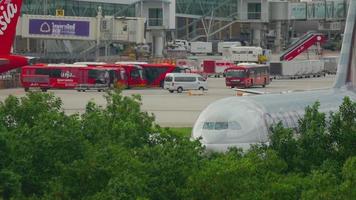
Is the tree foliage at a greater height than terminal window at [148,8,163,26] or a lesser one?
lesser

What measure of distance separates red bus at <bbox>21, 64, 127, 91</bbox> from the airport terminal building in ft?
72.7

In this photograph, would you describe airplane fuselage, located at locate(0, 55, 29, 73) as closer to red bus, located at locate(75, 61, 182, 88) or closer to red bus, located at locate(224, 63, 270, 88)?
red bus, located at locate(75, 61, 182, 88)

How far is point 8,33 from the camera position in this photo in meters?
72.4

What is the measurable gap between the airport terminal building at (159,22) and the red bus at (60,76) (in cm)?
2215

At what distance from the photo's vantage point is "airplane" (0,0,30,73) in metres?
70.9

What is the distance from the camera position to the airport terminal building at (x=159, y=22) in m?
125

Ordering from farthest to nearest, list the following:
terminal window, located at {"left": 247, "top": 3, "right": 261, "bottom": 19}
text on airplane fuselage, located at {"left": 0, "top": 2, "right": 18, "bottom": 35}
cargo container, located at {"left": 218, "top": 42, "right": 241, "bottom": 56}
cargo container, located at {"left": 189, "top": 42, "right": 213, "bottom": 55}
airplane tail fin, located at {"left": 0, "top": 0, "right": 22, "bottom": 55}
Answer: terminal window, located at {"left": 247, "top": 3, "right": 261, "bottom": 19}
cargo container, located at {"left": 189, "top": 42, "right": 213, "bottom": 55}
cargo container, located at {"left": 218, "top": 42, "right": 241, "bottom": 56}
text on airplane fuselage, located at {"left": 0, "top": 2, "right": 18, "bottom": 35}
airplane tail fin, located at {"left": 0, "top": 0, "right": 22, "bottom": 55}

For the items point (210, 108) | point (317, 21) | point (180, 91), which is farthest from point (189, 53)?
point (210, 108)

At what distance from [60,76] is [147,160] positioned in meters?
74.5

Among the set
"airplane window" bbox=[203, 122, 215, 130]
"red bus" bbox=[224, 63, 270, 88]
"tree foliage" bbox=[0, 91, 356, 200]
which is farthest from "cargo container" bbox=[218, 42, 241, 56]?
"tree foliage" bbox=[0, 91, 356, 200]

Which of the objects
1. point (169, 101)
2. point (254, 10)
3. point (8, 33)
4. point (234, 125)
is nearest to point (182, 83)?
point (169, 101)

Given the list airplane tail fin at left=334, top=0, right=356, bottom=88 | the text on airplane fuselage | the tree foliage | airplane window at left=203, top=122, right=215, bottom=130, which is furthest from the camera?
the text on airplane fuselage

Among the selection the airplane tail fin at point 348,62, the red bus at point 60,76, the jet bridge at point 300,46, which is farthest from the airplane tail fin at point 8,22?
the jet bridge at point 300,46

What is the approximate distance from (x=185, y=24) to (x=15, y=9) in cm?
11399
